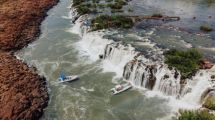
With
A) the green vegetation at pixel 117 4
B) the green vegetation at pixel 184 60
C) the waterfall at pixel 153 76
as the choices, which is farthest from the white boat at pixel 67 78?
the green vegetation at pixel 117 4

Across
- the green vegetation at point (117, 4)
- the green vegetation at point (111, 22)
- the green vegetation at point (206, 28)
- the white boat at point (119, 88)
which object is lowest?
the white boat at point (119, 88)

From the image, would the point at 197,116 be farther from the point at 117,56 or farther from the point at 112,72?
the point at 117,56

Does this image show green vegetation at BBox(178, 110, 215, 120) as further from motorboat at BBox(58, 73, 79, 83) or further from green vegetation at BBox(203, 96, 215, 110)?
motorboat at BBox(58, 73, 79, 83)

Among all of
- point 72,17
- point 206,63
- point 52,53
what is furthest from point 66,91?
point 72,17

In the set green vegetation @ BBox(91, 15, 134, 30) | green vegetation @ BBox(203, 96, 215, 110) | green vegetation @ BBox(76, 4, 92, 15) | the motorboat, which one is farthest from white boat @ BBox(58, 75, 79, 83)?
green vegetation @ BBox(76, 4, 92, 15)

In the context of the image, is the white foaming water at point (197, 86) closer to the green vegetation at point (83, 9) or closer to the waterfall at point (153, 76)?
the waterfall at point (153, 76)

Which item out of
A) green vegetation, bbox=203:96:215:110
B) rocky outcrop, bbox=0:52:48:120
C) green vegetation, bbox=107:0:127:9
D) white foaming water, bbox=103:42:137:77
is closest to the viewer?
green vegetation, bbox=203:96:215:110

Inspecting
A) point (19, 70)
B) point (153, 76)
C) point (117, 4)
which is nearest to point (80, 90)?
point (153, 76)
